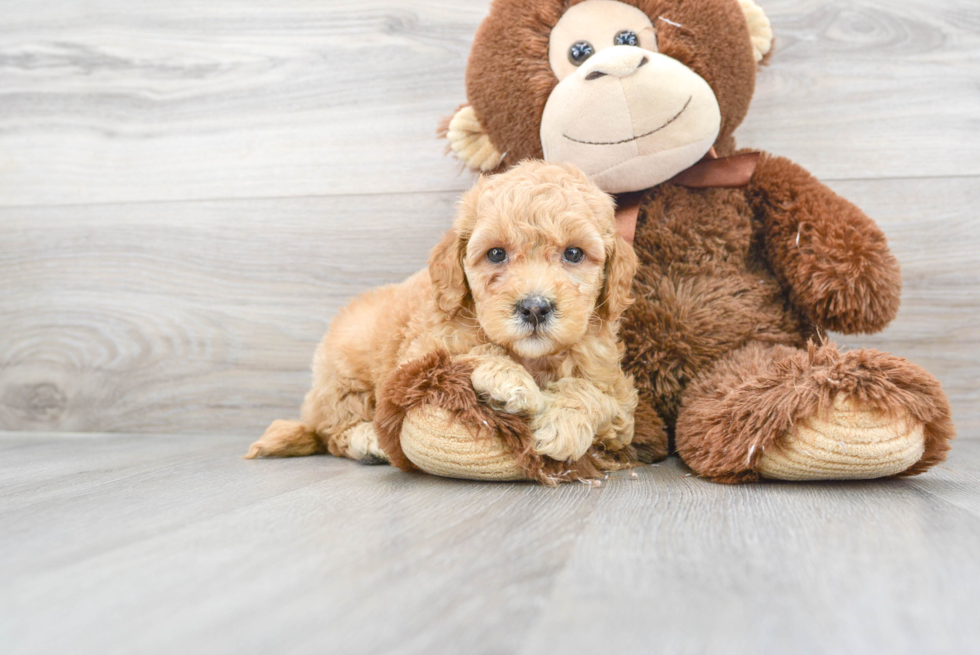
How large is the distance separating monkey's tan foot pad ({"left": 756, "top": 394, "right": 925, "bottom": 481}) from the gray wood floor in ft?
0.13

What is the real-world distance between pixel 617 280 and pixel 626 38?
0.44 m

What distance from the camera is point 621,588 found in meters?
0.58

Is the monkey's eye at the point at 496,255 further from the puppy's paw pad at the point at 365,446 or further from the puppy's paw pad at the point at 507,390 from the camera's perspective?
the puppy's paw pad at the point at 365,446

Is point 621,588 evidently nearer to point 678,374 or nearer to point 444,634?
point 444,634

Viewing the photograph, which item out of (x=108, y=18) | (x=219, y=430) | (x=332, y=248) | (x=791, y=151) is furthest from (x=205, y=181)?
(x=791, y=151)

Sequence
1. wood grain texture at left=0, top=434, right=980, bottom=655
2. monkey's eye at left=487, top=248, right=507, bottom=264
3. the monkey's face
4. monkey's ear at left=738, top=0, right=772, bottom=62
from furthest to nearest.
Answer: monkey's ear at left=738, top=0, right=772, bottom=62 → the monkey's face → monkey's eye at left=487, top=248, right=507, bottom=264 → wood grain texture at left=0, top=434, right=980, bottom=655

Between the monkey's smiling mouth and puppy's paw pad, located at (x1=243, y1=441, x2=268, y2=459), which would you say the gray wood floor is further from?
the monkey's smiling mouth

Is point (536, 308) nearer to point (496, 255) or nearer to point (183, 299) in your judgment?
point (496, 255)

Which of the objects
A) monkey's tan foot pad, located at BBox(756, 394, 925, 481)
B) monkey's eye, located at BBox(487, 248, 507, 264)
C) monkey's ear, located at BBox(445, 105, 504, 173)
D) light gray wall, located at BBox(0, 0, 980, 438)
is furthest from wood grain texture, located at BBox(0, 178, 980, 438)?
monkey's tan foot pad, located at BBox(756, 394, 925, 481)

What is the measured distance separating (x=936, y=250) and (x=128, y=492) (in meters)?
1.54

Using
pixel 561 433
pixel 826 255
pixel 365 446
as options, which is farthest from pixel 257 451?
pixel 826 255

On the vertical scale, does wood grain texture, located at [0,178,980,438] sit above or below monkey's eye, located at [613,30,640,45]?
below

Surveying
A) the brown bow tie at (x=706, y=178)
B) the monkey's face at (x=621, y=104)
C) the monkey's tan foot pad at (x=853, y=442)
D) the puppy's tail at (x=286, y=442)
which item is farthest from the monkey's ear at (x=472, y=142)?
the monkey's tan foot pad at (x=853, y=442)

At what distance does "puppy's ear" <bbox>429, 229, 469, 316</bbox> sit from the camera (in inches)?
40.9
